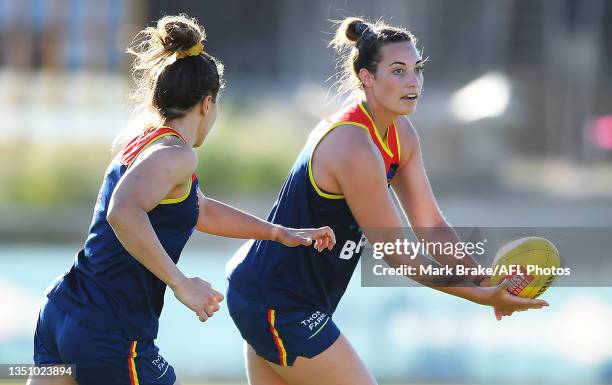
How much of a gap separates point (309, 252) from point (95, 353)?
94 centimetres

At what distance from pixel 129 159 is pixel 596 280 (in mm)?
→ 3041

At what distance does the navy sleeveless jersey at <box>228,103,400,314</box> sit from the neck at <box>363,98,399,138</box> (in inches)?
2.0

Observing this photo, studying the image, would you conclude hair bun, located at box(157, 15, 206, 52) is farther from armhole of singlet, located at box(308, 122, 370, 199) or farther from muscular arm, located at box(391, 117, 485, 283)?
muscular arm, located at box(391, 117, 485, 283)

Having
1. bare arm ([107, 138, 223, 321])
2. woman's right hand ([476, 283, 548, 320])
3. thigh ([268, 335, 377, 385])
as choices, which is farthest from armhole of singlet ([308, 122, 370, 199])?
bare arm ([107, 138, 223, 321])

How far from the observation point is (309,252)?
4.25 m

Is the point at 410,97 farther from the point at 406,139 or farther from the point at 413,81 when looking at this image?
the point at 406,139

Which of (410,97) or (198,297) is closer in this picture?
(198,297)

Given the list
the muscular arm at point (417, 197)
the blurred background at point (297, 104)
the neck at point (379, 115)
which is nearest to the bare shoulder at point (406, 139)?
the muscular arm at point (417, 197)

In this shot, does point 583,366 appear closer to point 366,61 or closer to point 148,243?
point 366,61

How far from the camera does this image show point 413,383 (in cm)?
756

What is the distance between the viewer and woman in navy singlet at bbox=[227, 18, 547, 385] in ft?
13.6

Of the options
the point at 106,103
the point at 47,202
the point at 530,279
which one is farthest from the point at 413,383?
the point at 106,103

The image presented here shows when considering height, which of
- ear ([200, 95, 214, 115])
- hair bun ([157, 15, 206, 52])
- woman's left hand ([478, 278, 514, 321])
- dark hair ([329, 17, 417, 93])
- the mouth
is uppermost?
dark hair ([329, 17, 417, 93])

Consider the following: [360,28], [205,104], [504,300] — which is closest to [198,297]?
[205,104]
